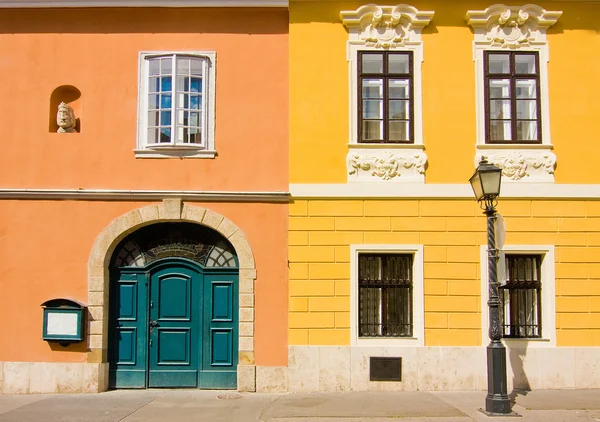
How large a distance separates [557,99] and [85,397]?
32.3ft

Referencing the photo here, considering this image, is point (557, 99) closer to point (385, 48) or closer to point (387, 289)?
point (385, 48)

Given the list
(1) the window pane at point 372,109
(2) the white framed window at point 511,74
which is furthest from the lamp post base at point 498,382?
(1) the window pane at point 372,109

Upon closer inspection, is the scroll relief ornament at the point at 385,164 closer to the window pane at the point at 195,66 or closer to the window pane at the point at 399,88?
the window pane at the point at 399,88

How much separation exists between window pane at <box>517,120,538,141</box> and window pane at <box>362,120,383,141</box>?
2529 millimetres

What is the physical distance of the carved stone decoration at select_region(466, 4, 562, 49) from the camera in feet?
39.3

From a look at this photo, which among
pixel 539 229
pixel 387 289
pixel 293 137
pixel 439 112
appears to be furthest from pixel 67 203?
pixel 539 229

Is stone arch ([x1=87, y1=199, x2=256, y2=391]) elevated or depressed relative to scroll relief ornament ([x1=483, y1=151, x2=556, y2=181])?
depressed

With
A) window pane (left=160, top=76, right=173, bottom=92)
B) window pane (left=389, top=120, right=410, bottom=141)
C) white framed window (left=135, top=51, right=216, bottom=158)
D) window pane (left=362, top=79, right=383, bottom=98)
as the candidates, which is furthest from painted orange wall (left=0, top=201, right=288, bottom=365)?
window pane (left=362, top=79, right=383, bottom=98)

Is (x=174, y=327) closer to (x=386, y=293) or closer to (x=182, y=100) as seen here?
(x=386, y=293)

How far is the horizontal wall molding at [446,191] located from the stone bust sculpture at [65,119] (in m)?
4.47

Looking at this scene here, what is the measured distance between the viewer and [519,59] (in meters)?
12.1

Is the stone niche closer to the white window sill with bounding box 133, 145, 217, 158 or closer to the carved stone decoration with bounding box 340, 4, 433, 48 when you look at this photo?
the white window sill with bounding box 133, 145, 217, 158

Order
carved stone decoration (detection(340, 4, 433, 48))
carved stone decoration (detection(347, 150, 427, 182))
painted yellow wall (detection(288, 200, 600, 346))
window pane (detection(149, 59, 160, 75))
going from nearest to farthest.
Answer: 1. painted yellow wall (detection(288, 200, 600, 346))
2. carved stone decoration (detection(347, 150, 427, 182))
3. carved stone decoration (detection(340, 4, 433, 48))
4. window pane (detection(149, 59, 160, 75))

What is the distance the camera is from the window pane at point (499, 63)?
39.7 feet
